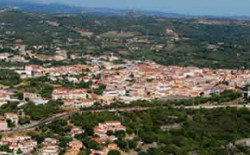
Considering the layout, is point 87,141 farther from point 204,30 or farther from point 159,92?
point 204,30

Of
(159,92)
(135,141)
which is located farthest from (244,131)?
(159,92)

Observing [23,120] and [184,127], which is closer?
[23,120]

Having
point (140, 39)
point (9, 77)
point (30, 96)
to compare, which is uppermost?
point (30, 96)

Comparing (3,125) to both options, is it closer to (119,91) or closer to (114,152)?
(114,152)

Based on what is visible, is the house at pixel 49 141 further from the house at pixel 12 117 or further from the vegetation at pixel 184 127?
the house at pixel 12 117

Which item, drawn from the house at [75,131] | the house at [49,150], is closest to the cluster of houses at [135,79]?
the house at [75,131]

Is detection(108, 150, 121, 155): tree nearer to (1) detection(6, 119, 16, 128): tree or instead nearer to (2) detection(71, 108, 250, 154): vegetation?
(2) detection(71, 108, 250, 154): vegetation

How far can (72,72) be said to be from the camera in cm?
5641

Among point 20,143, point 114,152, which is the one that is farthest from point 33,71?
point 114,152

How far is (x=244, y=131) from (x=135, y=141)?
7.70 meters

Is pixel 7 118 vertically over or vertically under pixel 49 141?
under

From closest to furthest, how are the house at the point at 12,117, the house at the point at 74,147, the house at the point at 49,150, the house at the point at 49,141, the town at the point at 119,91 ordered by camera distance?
the house at the point at 49,150
the house at the point at 74,147
the house at the point at 49,141
the town at the point at 119,91
the house at the point at 12,117

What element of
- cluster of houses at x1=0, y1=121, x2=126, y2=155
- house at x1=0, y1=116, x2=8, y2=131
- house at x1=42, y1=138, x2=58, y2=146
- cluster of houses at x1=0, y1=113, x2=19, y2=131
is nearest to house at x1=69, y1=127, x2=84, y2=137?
cluster of houses at x1=0, y1=121, x2=126, y2=155

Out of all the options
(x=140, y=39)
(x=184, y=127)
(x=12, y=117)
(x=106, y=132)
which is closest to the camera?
(x=106, y=132)
